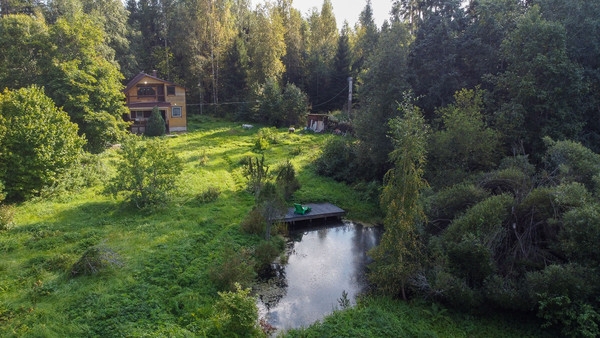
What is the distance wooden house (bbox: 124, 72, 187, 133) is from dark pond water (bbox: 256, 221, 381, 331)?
930 inches

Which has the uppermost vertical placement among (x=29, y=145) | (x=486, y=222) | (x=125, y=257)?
(x=29, y=145)

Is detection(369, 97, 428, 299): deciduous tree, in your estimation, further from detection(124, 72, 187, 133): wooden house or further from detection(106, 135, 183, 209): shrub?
detection(124, 72, 187, 133): wooden house

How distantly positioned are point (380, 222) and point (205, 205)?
830 centimetres

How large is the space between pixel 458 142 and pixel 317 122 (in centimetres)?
2134

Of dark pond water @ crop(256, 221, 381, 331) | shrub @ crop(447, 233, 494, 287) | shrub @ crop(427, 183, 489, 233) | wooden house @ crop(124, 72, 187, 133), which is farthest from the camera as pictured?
wooden house @ crop(124, 72, 187, 133)

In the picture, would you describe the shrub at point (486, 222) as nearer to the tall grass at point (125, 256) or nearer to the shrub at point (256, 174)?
the tall grass at point (125, 256)

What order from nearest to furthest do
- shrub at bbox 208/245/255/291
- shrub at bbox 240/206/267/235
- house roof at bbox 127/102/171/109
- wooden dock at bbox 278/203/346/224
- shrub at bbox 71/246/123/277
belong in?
shrub at bbox 71/246/123/277
shrub at bbox 208/245/255/291
shrub at bbox 240/206/267/235
wooden dock at bbox 278/203/346/224
house roof at bbox 127/102/171/109

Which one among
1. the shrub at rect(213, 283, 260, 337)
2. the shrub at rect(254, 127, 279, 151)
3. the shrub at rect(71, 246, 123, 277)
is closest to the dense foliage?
the shrub at rect(71, 246, 123, 277)

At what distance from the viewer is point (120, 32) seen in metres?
45.2

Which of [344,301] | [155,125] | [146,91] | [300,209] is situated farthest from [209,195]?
[146,91]

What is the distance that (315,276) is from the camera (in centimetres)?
1388

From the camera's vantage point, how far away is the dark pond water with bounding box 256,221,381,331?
11.8 meters

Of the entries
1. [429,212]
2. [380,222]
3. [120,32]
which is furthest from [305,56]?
[429,212]

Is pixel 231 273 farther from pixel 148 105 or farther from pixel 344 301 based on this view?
pixel 148 105
